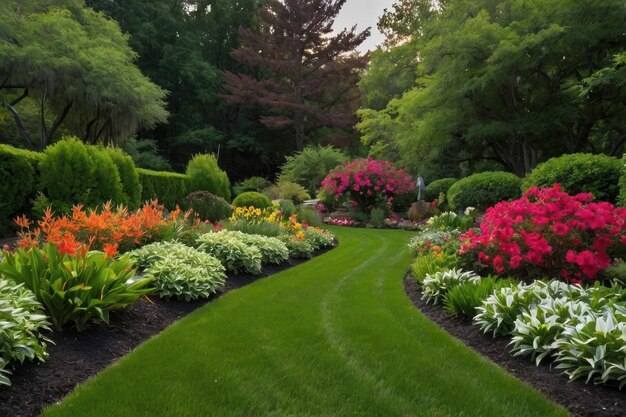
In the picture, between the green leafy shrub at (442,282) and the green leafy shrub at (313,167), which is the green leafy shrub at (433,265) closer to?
the green leafy shrub at (442,282)

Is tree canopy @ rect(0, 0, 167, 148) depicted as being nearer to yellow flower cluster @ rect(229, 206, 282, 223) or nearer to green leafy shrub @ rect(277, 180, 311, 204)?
green leafy shrub @ rect(277, 180, 311, 204)

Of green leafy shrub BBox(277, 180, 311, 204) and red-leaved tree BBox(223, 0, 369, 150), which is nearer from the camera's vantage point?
green leafy shrub BBox(277, 180, 311, 204)

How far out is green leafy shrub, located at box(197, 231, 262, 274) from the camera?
20.5 feet

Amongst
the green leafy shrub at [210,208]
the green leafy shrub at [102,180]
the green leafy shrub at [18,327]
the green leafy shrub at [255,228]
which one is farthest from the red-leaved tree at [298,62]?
the green leafy shrub at [18,327]

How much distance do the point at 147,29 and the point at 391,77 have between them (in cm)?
1556

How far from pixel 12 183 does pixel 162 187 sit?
519cm

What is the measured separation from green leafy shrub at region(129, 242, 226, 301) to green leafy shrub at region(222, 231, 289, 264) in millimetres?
1604

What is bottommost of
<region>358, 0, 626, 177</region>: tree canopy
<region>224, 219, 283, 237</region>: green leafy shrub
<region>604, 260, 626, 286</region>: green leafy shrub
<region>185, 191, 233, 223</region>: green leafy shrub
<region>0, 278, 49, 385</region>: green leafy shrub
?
<region>185, 191, 233, 223</region>: green leafy shrub

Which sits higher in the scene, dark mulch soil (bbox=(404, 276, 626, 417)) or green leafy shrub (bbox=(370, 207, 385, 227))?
dark mulch soil (bbox=(404, 276, 626, 417))

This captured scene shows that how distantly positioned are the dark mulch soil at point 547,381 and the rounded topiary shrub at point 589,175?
6.05 metres

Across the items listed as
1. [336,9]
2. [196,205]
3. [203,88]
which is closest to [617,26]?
[196,205]

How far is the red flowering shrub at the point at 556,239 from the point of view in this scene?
4.49 m

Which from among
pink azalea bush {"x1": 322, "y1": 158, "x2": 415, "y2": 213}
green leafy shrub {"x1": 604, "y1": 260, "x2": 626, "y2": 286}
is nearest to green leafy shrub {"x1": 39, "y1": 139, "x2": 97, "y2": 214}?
green leafy shrub {"x1": 604, "y1": 260, "x2": 626, "y2": 286}

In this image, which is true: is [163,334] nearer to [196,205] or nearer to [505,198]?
[196,205]
